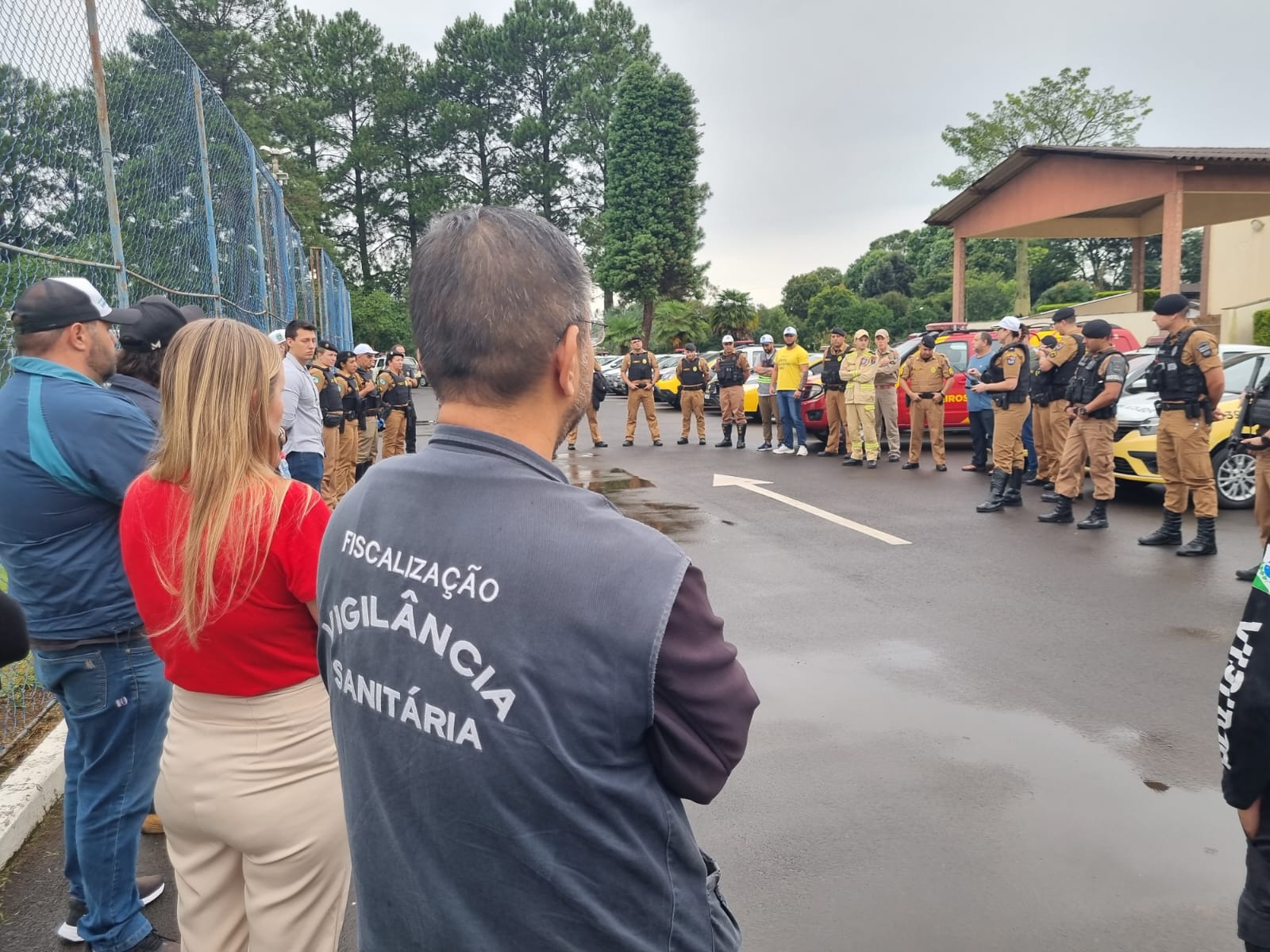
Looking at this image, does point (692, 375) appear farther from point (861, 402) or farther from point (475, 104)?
point (475, 104)

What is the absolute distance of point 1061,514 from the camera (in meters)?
9.06

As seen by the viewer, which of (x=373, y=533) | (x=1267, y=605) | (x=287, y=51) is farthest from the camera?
(x=287, y=51)

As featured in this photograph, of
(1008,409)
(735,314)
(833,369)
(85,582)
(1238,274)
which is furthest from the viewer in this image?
(735,314)

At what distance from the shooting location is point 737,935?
1.44 meters

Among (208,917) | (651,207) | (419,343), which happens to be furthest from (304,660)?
(651,207)

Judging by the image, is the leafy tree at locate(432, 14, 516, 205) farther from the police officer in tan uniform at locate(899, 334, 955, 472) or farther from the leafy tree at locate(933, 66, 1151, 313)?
the police officer in tan uniform at locate(899, 334, 955, 472)

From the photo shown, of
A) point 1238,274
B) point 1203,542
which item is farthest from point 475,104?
point 1203,542

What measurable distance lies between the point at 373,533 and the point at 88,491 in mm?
1670

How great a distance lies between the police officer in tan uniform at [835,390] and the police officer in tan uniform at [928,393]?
3.29 ft

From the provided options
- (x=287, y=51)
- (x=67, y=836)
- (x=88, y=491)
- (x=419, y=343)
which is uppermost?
(x=287, y=51)

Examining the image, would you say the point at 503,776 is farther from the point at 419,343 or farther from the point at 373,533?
the point at 419,343

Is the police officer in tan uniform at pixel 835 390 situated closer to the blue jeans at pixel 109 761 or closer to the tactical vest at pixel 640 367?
the tactical vest at pixel 640 367

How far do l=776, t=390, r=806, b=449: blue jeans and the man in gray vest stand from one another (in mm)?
13311

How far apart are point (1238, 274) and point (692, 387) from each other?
64.1 ft
